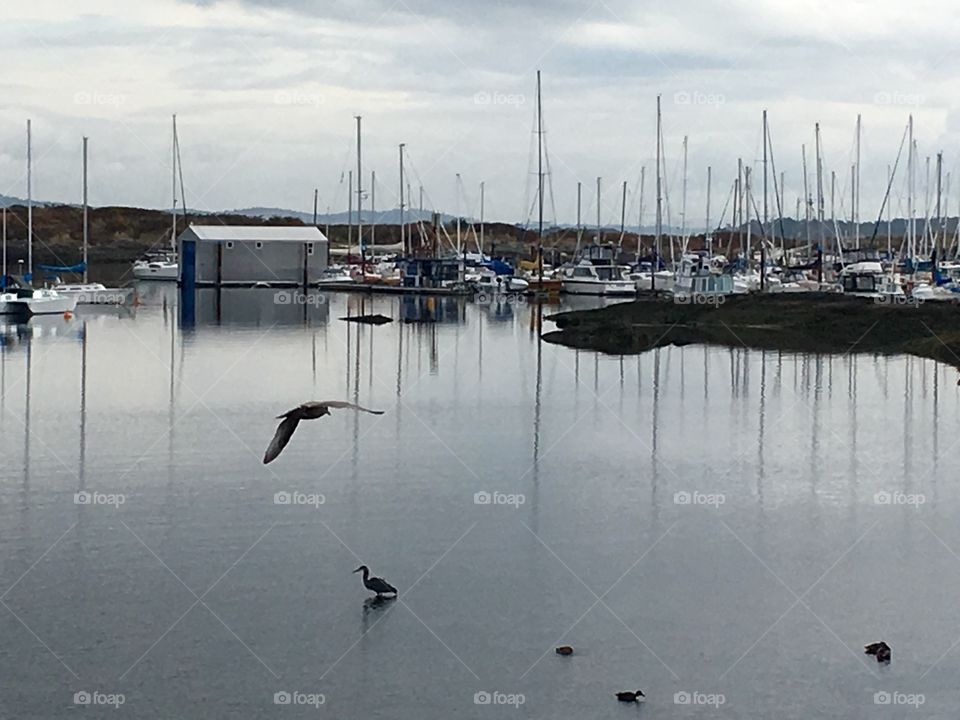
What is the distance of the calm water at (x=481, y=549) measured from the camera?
14688mm

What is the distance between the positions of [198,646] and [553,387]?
21528 millimetres

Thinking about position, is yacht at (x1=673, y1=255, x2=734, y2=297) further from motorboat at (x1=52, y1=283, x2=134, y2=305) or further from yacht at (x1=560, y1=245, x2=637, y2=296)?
motorboat at (x1=52, y1=283, x2=134, y2=305)

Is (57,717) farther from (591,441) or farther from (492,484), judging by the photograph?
(591,441)

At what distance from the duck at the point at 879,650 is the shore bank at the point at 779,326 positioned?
28.0m

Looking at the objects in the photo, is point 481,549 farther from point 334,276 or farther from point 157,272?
point 157,272

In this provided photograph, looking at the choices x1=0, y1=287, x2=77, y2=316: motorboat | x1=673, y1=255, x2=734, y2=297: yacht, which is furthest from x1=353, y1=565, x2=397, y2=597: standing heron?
x1=673, y1=255, x2=734, y2=297: yacht

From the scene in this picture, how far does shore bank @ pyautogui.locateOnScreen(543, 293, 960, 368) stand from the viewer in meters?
47.8

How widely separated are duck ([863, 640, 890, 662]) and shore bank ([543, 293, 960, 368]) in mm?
28024

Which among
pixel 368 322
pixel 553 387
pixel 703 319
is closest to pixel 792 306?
pixel 703 319

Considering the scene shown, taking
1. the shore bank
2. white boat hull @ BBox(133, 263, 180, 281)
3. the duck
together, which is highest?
white boat hull @ BBox(133, 263, 180, 281)

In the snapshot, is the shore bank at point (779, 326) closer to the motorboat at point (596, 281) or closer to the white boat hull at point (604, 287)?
the white boat hull at point (604, 287)

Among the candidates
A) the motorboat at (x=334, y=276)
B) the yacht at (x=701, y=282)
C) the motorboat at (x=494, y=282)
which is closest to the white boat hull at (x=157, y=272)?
the motorboat at (x=334, y=276)

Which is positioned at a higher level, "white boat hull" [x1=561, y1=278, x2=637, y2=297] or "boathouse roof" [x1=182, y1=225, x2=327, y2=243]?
"boathouse roof" [x1=182, y1=225, x2=327, y2=243]

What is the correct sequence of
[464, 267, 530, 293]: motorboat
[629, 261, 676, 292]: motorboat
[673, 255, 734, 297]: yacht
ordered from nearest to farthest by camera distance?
1. [673, 255, 734, 297]: yacht
2. [629, 261, 676, 292]: motorboat
3. [464, 267, 530, 293]: motorboat
